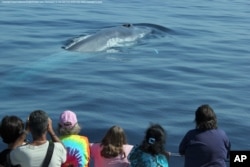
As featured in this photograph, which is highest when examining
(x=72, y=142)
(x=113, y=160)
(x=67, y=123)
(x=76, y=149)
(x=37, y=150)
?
(x=67, y=123)

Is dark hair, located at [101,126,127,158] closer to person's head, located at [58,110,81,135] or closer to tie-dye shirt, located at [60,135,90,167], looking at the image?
tie-dye shirt, located at [60,135,90,167]

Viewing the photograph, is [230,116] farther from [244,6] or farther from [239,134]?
[244,6]

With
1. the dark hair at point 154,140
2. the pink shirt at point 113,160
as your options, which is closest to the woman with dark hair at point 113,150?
the pink shirt at point 113,160

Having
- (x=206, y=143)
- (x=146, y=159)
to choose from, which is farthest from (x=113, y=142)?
(x=206, y=143)

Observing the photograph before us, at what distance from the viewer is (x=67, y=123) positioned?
321 inches

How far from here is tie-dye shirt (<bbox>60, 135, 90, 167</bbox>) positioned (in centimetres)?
820

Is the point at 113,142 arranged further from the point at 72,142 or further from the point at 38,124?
the point at 38,124

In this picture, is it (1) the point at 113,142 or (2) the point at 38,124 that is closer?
(2) the point at 38,124

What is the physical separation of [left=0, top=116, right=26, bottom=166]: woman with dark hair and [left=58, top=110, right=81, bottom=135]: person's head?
87cm

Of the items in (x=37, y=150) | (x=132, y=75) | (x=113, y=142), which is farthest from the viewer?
(x=132, y=75)

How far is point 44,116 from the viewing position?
7.32 meters

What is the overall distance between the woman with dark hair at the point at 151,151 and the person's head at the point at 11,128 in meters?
1.61

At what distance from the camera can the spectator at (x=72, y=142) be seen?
8.16 meters

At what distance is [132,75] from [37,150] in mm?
10847
